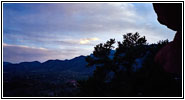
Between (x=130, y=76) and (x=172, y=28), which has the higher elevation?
(x=172, y=28)

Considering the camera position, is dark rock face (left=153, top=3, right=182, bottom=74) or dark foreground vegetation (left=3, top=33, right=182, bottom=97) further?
dark foreground vegetation (left=3, top=33, right=182, bottom=97)

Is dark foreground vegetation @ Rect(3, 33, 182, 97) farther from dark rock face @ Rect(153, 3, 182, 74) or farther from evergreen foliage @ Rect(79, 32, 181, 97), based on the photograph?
dark rock face @ Rect(153, 3, 182, 74)

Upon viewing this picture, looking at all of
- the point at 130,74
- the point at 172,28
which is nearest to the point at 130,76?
the point at 130,74

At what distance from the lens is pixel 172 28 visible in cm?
1224

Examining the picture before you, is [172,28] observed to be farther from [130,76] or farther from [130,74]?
→ [130,74]

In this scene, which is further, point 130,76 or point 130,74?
point 130,74

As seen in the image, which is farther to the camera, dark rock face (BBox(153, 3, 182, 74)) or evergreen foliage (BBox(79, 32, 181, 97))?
evergreen foliage (BBox(79, 32, 181, 97))

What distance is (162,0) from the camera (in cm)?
1016

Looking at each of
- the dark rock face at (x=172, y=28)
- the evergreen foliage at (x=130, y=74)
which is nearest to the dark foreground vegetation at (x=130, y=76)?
the evergreen foliage at (x=130, y=74)

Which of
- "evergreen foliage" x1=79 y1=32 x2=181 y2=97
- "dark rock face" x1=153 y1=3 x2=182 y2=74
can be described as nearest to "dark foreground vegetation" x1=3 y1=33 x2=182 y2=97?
"evergreen foliage" x1=79 y1=32 x2=181 y2=97

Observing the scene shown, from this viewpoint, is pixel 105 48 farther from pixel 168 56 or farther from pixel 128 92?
pixel 168 56

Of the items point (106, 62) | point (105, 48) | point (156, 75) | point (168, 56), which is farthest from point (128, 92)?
point (105, 48)

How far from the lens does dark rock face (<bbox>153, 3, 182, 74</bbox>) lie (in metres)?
10.7

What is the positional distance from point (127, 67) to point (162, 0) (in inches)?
609
